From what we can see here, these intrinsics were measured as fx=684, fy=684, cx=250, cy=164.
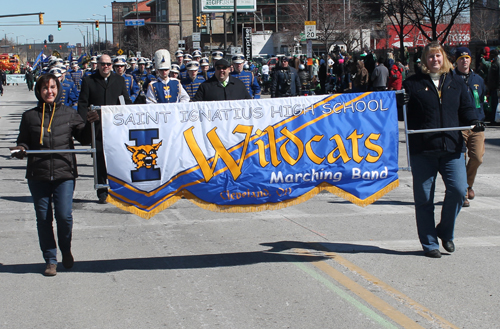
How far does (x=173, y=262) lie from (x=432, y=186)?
8.29ft

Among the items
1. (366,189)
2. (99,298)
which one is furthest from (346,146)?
(99,298)

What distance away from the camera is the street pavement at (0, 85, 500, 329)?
4977mm

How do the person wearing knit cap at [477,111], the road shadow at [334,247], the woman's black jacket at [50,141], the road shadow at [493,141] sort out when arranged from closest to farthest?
1. the woman's black jacket at [50,141]
2. the road shadow at [334,247]
3. the person wearing knit cap at [477,111]
4. the road shadow at [493,141]

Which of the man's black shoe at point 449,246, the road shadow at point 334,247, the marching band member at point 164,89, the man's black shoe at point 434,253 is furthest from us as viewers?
the marching band member at point 164,89

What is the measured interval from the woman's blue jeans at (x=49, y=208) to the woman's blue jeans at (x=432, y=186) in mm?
3172

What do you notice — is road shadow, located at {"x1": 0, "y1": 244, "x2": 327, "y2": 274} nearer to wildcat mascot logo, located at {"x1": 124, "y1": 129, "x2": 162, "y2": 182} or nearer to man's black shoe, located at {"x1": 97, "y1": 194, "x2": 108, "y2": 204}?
wildcat mascot logo, located at {"x1": 124, "y1": 129, "x2": 162, "y2": 182}

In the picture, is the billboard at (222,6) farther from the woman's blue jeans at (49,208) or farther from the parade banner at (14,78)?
the woman's blue jeans at (49,208)

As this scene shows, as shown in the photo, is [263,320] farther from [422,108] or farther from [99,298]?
[422,108]

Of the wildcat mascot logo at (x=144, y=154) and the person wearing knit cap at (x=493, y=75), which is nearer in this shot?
the wildcat mascot logo at (x=144, y=154)

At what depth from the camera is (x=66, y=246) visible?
6172mm

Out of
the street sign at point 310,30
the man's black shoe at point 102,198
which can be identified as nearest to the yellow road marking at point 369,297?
the man's black shoe at point 102,198

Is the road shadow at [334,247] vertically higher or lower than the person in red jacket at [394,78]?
lower

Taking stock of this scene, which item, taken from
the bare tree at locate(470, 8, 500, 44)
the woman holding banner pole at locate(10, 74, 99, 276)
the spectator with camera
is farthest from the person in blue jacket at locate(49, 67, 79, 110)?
the bare tree at locate(470, 8, 500, 44)

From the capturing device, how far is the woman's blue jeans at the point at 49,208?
5984mm
